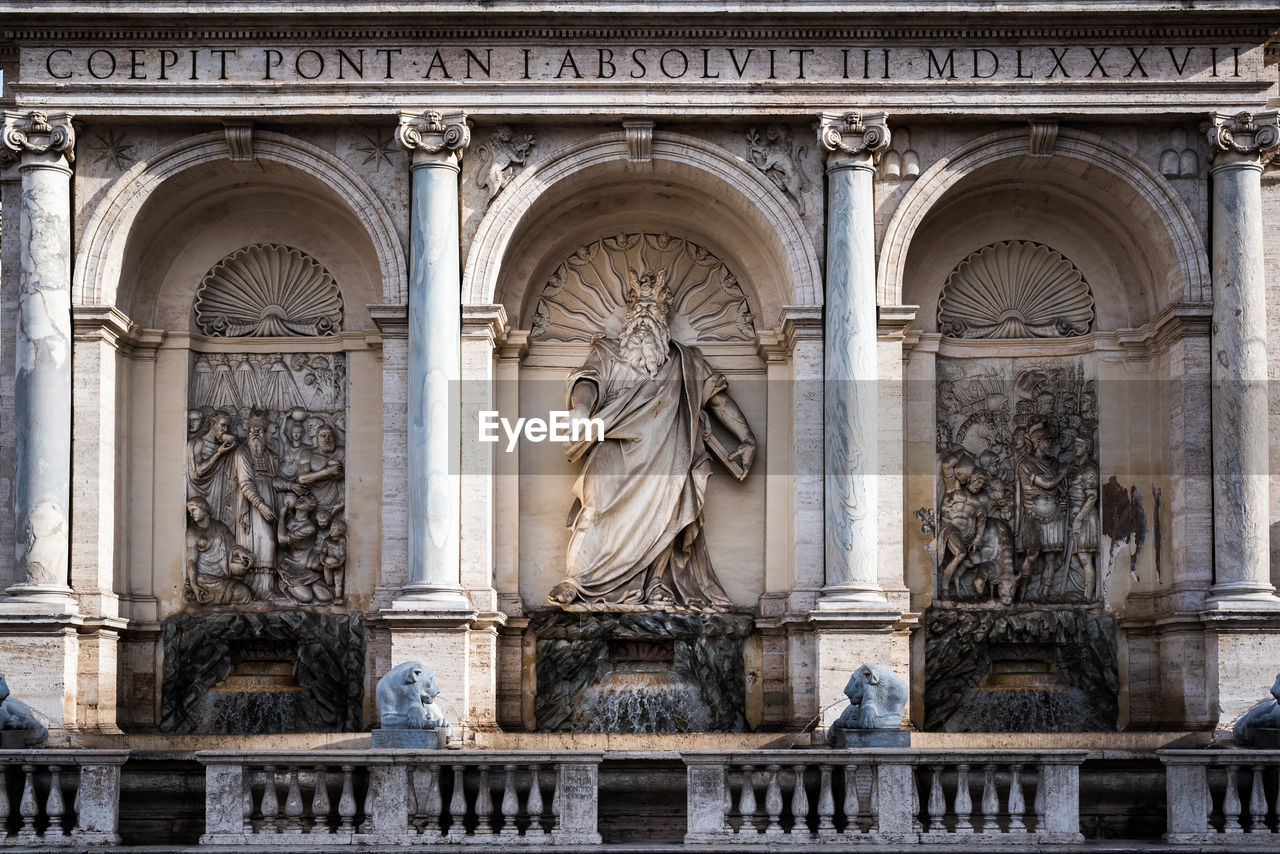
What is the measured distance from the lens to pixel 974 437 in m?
22.4

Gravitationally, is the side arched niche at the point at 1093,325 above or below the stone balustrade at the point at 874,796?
above

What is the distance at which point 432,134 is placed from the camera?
20.8 metres

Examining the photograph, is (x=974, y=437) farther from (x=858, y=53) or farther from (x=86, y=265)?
(x=86, y=265)

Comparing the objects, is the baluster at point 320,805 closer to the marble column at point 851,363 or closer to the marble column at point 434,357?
the marble column at point 434,357

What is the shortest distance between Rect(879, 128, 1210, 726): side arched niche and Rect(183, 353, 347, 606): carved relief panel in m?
7.49

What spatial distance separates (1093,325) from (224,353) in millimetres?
11544

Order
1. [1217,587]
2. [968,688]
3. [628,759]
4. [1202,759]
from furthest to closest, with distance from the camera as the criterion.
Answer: [968,688] → [1217,587] → [628,759] → [1202,759]

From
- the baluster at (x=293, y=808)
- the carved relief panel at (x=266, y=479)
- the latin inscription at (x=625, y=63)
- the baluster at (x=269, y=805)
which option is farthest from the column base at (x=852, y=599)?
the baluster at (x=269, y=805)

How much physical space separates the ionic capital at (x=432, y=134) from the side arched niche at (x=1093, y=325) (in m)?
5.43

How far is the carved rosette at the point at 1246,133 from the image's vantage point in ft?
67.6

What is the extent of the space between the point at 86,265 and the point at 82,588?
397 centimetres

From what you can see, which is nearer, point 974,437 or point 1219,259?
point 1219,259

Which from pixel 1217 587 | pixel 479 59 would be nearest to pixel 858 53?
pixel 479 59
